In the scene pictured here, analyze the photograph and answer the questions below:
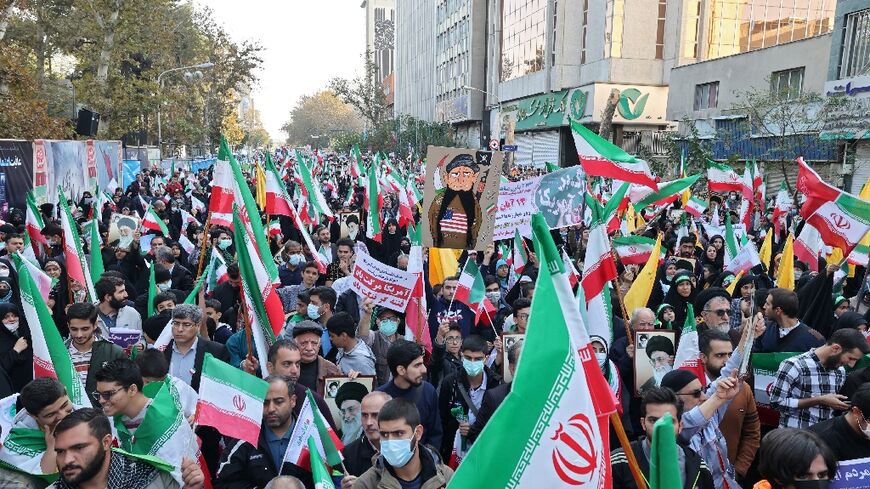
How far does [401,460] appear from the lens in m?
3.44

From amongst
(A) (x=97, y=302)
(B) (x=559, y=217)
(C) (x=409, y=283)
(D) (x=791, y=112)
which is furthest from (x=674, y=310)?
(D) (x=791, y=112)

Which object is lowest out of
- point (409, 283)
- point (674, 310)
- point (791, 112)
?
point (674, 310)

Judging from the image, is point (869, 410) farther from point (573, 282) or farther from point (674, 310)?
point (674, 310)

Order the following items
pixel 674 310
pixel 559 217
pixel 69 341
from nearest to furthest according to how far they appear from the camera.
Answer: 1. pixel 69 341
2. pixel 674 310
3. pixel 559 217

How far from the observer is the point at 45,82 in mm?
30891

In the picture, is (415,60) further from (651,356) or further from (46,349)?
(46,349)

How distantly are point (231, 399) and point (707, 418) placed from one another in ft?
8.00

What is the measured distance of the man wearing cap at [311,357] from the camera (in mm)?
5066

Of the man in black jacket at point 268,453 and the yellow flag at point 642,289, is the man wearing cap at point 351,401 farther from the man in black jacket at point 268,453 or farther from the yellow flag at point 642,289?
the yellow flag at point 642,289

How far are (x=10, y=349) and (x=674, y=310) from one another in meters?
5.94

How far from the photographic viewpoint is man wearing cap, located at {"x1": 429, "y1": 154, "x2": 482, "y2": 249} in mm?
7281

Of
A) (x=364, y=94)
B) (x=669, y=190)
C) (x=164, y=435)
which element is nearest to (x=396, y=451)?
(x=164, y=435)

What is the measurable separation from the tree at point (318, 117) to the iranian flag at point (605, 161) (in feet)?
473

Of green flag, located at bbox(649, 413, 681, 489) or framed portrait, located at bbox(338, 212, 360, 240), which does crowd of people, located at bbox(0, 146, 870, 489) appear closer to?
green flag, located at bbox(649, 413, 681, 489)
